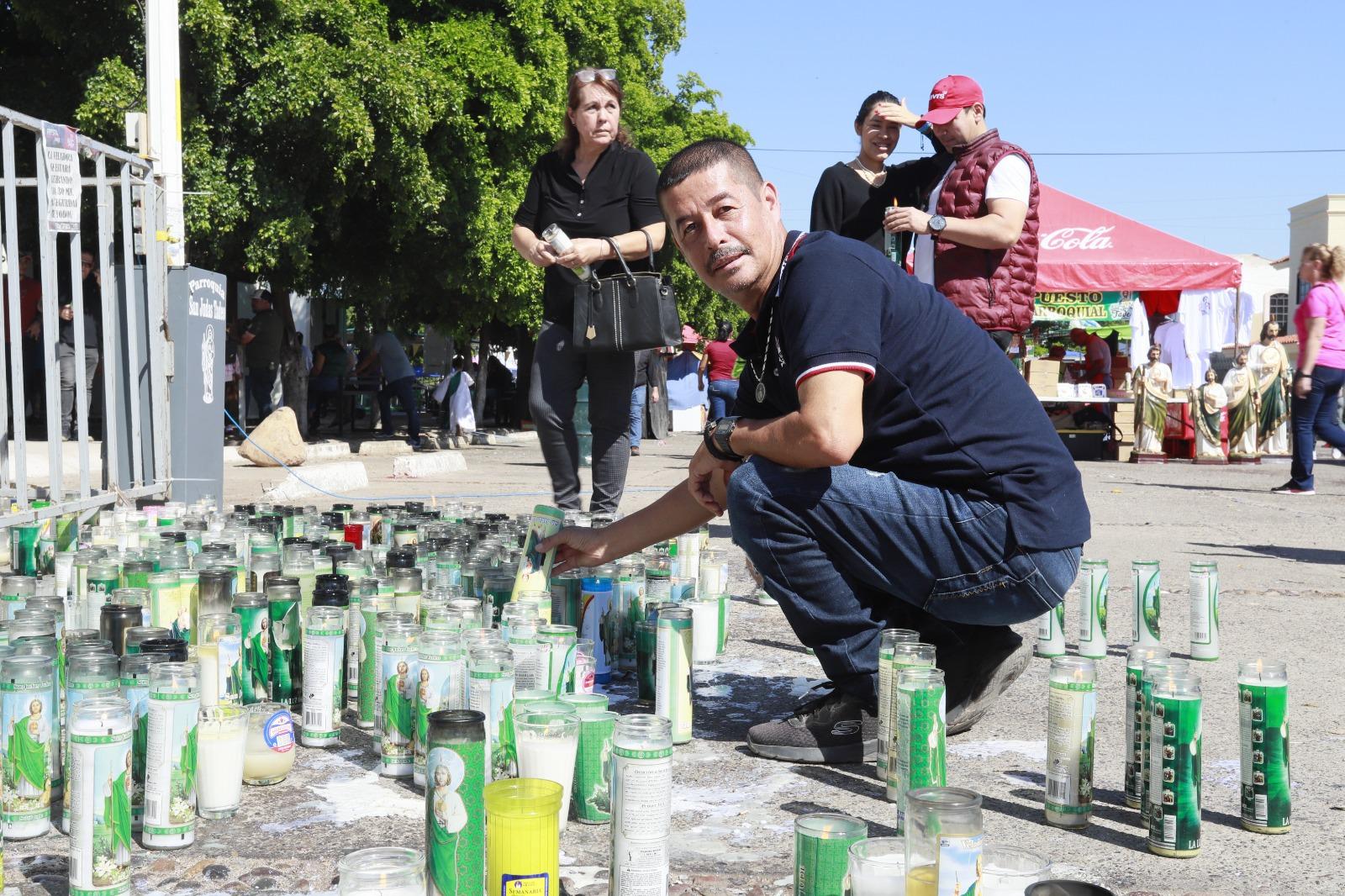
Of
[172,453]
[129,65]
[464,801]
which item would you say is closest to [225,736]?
[464,801]

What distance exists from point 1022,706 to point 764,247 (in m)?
1.65

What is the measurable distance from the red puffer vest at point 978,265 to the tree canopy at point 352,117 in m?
10.2

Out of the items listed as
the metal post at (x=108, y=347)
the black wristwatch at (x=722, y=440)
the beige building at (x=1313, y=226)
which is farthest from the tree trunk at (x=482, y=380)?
the beige building at (x=1313, y=226)

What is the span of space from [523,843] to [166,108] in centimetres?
650

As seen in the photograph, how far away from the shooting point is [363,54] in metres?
14.3

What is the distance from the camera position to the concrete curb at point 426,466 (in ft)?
39.9

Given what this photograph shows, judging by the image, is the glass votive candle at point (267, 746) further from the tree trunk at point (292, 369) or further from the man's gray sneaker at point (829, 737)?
the tree trunk at point (292, 369)

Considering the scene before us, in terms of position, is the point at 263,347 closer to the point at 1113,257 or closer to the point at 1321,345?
the point at 1113,257

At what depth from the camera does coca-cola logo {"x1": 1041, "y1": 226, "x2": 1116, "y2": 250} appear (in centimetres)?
1593

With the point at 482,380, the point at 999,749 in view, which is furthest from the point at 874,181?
the point at 482,380

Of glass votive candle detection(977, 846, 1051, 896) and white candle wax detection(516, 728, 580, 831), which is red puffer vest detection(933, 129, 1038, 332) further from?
glass votive candle detection(977, 846, 1051, 896)

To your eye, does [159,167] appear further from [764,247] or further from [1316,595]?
[1316,595]

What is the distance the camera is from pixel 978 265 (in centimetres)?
483

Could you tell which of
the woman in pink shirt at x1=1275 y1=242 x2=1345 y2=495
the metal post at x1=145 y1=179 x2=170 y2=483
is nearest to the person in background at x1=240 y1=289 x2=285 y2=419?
the metal post at x1=145 y1=179 x2=170 y2=483
